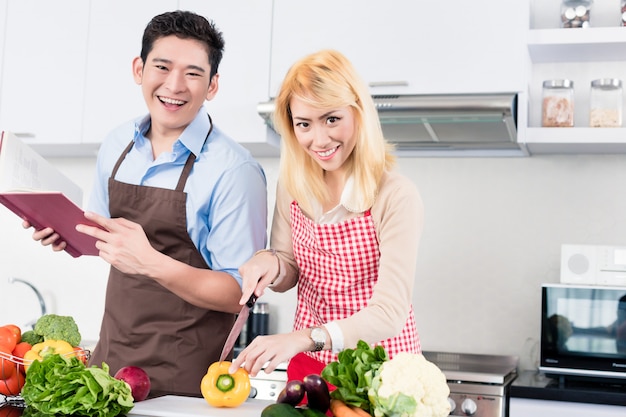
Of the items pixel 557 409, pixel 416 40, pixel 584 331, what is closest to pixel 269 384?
A: pixel 557 409

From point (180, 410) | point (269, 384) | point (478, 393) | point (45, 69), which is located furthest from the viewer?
point (45, 69)

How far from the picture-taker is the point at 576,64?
9.57ft

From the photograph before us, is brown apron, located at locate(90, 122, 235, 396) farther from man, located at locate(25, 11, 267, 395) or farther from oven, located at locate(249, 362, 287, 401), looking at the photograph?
oven, located at locate(249, 362, 287, 401)

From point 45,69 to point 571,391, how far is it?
226 cm

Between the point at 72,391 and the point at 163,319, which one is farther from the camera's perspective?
the point at 163,319

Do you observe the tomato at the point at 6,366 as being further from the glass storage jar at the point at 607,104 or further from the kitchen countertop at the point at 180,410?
the glass storage jar at the point at 607,104

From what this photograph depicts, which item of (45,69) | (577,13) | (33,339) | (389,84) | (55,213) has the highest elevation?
(577,13)

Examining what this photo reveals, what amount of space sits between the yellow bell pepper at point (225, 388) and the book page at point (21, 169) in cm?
45

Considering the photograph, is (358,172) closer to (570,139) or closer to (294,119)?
(294,119)

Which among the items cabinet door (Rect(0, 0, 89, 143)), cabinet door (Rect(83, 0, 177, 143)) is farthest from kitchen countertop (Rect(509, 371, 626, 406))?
cabinet door (Rect(0, 0, 89, 143))

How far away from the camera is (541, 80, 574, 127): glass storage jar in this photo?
107 inches

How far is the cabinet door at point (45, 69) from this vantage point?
308cm

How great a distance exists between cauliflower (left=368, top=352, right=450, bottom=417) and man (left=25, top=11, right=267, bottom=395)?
2.00 feet

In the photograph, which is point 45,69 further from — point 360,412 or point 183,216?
point 360,412
